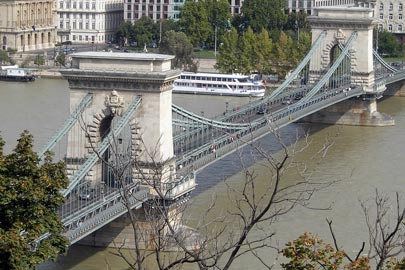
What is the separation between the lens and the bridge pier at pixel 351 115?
50594 mm

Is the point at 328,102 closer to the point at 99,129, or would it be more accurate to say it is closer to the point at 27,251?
the point at 99,129

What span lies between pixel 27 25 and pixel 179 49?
1176 centimetres

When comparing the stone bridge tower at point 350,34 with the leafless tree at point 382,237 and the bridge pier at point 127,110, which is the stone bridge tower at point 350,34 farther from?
the leafless tree at point 382,237

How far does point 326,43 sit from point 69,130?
1039 inches

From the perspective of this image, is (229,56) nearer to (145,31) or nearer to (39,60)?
(39,60)

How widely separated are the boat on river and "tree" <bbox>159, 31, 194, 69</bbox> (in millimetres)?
7334

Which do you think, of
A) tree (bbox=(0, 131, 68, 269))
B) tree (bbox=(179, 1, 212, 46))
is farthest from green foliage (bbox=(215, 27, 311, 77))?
tree (bbox=(0, 131, 68, 269))

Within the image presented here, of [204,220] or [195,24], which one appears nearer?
[204,220]

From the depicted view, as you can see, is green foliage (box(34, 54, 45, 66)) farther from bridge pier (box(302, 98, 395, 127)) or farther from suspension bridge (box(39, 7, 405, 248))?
suspension bridge (box(39, 7, 405, 248))

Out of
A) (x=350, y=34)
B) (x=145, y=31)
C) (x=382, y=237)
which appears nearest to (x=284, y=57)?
(x=350, y=34)

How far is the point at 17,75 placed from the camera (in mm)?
63281

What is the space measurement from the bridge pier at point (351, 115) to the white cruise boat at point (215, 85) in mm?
8555

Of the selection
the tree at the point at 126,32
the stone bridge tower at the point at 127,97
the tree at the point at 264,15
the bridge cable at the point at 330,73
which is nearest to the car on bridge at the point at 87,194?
the stone bridge tower at the point at 127,97

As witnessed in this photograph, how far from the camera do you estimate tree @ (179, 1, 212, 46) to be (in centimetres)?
7262
